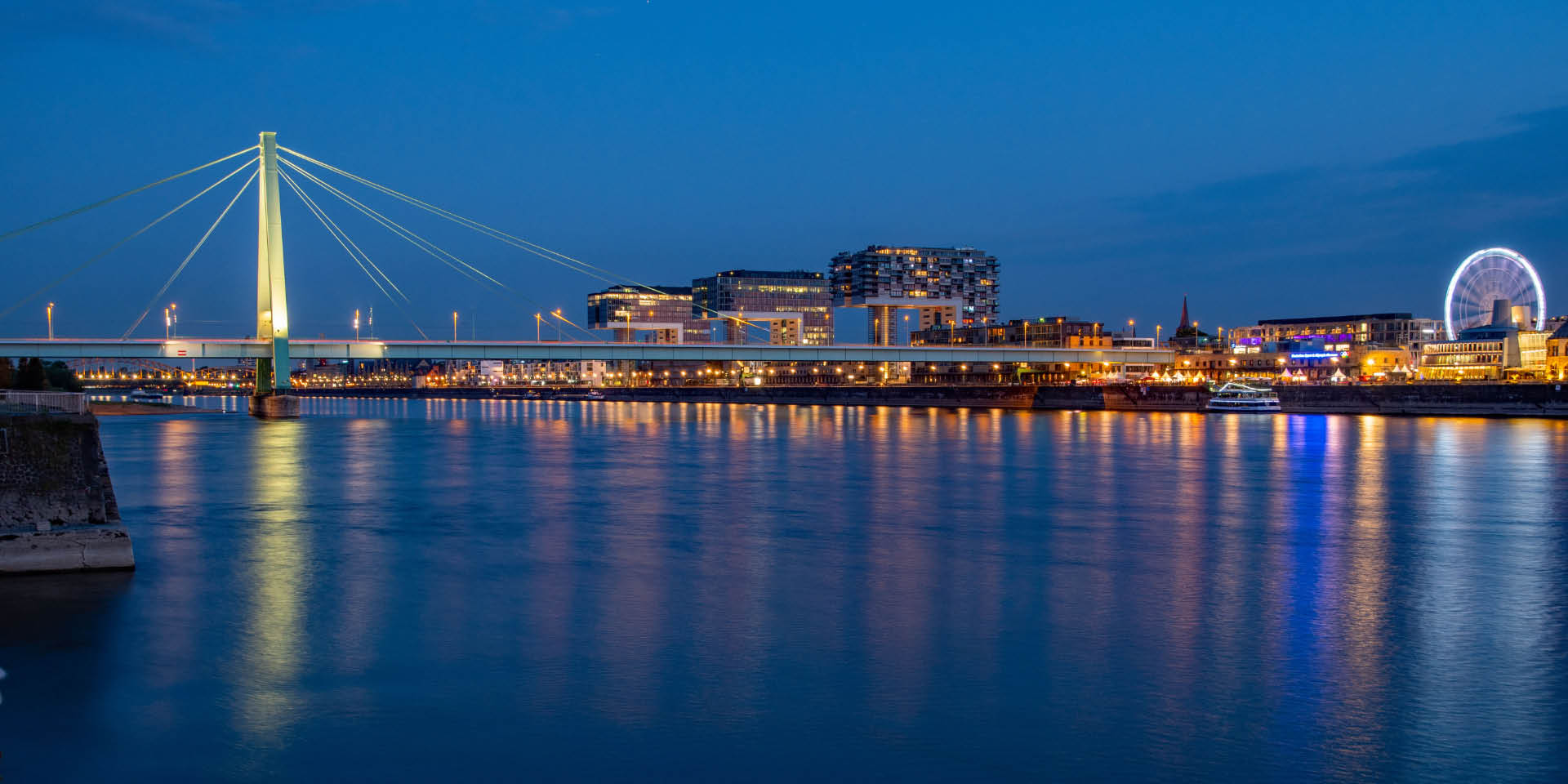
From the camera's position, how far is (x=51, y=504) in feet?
42.9

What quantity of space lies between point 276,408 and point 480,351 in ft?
41.5

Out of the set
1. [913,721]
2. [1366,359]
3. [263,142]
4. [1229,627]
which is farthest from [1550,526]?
[1366,359]

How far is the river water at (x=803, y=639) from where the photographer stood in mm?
7484

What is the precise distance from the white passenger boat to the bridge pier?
62.9m

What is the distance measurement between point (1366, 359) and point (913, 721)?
12056 cm

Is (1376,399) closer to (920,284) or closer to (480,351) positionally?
(480,351)

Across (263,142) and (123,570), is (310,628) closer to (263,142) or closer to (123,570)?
(123,570)

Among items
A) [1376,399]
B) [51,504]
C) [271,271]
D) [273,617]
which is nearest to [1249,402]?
[1376,399]

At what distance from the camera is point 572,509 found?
21969 mm

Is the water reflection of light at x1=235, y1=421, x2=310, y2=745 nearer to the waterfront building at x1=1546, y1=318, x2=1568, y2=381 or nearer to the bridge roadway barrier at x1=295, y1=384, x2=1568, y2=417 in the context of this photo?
the bridge roadway barrier at x1=295, y1=384, x2=1568, y2=417

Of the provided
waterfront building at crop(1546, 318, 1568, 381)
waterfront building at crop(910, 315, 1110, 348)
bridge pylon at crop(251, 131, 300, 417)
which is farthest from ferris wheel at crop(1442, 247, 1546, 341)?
bridge pylon at crop(251, 131, 300, 417)

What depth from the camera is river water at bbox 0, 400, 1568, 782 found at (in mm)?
7484

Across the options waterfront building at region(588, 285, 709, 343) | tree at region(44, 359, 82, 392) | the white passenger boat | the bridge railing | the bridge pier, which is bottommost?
the white passenger boat

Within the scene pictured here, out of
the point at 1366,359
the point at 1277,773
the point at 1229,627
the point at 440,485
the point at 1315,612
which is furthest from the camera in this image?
the point at 1366,359
